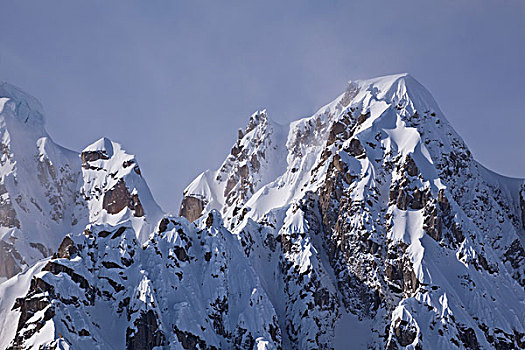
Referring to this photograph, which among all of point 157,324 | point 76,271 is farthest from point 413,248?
point 76,271

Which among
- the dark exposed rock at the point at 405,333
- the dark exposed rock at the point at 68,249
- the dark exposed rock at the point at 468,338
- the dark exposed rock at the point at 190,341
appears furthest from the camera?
the dark exposed rock at the point at 68,249

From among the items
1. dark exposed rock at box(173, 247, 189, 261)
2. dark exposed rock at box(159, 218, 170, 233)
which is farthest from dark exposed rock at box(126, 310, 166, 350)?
dark exposed rock at box(159, 218, 170, 233)

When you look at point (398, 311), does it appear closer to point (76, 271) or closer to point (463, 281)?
point (463, 281)

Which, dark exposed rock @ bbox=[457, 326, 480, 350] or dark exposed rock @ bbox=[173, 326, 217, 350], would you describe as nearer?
dark exposed rock @ bbox=[173, 326, 217, 350]

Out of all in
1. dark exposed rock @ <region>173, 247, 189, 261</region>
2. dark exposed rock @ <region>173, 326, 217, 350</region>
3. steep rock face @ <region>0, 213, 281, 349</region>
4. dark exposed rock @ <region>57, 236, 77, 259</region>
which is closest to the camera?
steep rock face @ <region>0, 213, 281, 349</region>

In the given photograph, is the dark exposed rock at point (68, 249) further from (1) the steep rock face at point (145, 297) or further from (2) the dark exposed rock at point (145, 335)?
(2) the dark exposed rock at point (145, 335)

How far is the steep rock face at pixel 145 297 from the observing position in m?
168

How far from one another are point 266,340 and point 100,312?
38.1 m

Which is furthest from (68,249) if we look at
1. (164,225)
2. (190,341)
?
(190,341)

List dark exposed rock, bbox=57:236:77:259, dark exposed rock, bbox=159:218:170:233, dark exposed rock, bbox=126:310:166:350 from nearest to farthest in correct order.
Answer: dark exposed rock, bbox=126:310:166:350 < dark exposed rock, bbox=57:236:77:259 < dark exposed rock, bbox=159:218:170:233

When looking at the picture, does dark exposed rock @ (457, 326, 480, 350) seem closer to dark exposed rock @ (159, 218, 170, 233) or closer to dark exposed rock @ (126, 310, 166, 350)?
dark exposed rock @ (126, 310, 166, 350)

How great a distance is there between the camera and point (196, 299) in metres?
185

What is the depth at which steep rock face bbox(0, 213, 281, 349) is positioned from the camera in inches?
6609

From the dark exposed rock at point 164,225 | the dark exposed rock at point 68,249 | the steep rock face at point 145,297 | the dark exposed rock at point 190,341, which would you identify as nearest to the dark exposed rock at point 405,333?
the steep rock face at point 145,297
